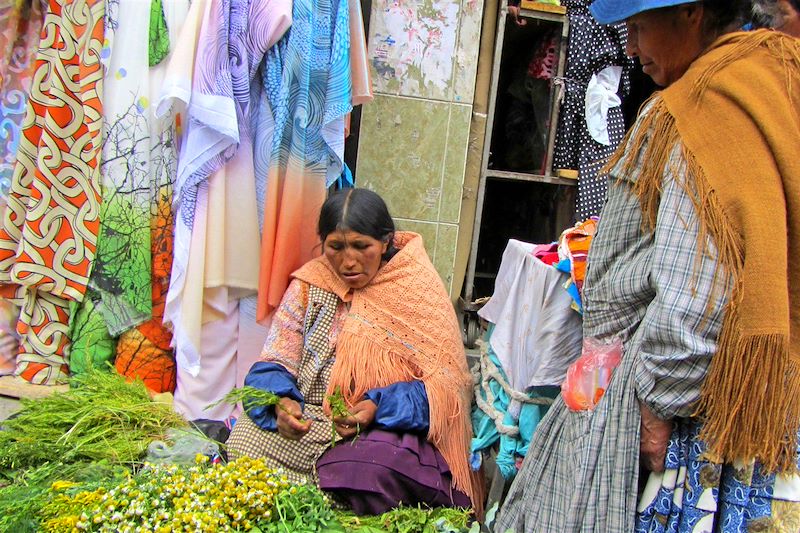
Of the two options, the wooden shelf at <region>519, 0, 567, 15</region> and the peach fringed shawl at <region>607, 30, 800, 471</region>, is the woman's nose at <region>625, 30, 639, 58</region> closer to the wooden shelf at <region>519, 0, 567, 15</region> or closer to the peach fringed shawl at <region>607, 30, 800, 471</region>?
the peach fringed shawl at <region>607, 30, 800, 471</region>

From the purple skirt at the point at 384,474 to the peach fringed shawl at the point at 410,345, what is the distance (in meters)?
0.09

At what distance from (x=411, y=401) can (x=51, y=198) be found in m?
1.91

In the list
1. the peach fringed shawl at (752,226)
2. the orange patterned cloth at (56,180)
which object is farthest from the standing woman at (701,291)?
the orange patterned cloth at (56,180)

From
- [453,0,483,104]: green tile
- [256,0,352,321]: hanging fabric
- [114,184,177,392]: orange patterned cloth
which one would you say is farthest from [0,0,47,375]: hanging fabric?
[453,0,483,104]: green tile

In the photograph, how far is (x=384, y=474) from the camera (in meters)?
2.13

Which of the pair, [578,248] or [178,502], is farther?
[578,248]

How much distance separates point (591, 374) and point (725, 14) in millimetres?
986

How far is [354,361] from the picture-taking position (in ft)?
7.81

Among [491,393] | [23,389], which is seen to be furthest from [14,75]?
[491,393]

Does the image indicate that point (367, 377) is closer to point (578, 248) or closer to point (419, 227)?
point (578, 248)

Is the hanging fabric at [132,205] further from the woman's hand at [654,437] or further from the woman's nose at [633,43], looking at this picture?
the woman's hand at [654,437]

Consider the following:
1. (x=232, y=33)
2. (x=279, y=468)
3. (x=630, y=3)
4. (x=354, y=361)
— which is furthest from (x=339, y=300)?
(x=630, y=3)

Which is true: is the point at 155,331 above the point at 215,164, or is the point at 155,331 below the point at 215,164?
below

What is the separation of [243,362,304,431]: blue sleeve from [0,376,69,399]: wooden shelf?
1.08 m
